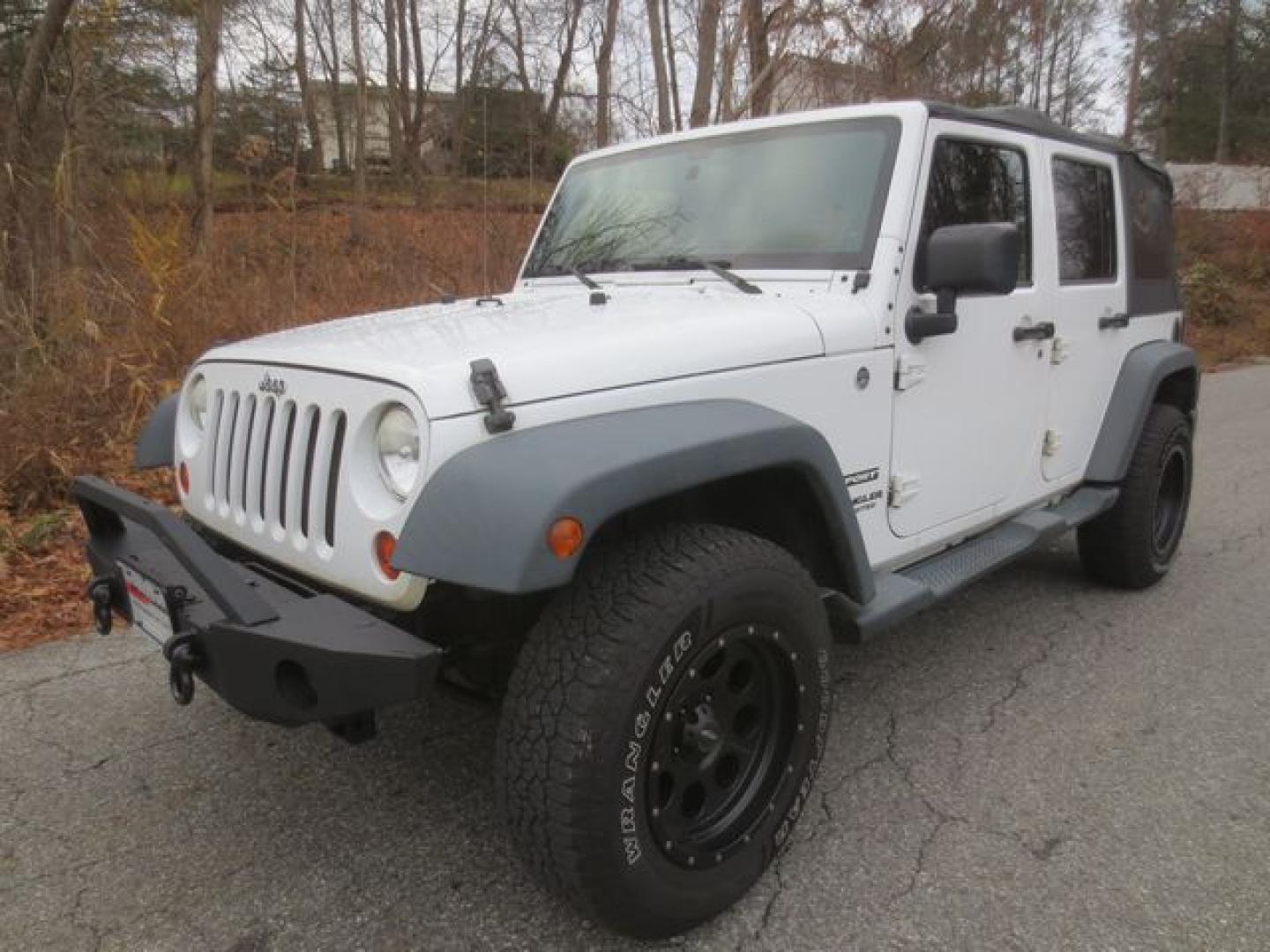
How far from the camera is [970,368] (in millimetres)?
3039

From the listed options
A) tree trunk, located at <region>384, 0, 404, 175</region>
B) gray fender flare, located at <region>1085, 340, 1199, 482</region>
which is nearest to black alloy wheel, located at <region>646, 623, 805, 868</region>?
gray fender flare, located at <region>1085, 340, 1199, 482</region>

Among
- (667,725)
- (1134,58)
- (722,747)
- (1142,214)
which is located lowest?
(722,747)

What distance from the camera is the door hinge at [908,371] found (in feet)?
8.95

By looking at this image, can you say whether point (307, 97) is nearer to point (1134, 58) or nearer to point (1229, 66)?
point (1134, 58)

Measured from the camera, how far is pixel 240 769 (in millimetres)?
2785

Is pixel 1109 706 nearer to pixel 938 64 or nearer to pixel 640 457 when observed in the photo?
pixel 640 457

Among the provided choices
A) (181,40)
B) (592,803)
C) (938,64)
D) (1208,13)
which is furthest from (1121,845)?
(1208,13)

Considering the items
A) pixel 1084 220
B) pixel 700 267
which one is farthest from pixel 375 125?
pixel 700 267

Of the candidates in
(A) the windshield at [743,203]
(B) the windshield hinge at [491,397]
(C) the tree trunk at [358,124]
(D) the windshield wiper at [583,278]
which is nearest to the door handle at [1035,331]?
(A) the windshield at [743,203]

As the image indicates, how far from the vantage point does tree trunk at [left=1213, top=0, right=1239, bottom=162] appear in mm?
33938

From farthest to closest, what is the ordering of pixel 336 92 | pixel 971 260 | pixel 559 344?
1. pixel 336 92
2. pixel 971 260
3. pixel 559 344

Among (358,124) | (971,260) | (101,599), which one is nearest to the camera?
(101,599)

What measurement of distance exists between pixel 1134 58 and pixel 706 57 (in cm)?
2238

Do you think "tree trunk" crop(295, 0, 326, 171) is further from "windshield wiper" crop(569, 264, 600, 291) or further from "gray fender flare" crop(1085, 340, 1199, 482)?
"gray fender flare" crop(1085, 340, 1199, 482)
